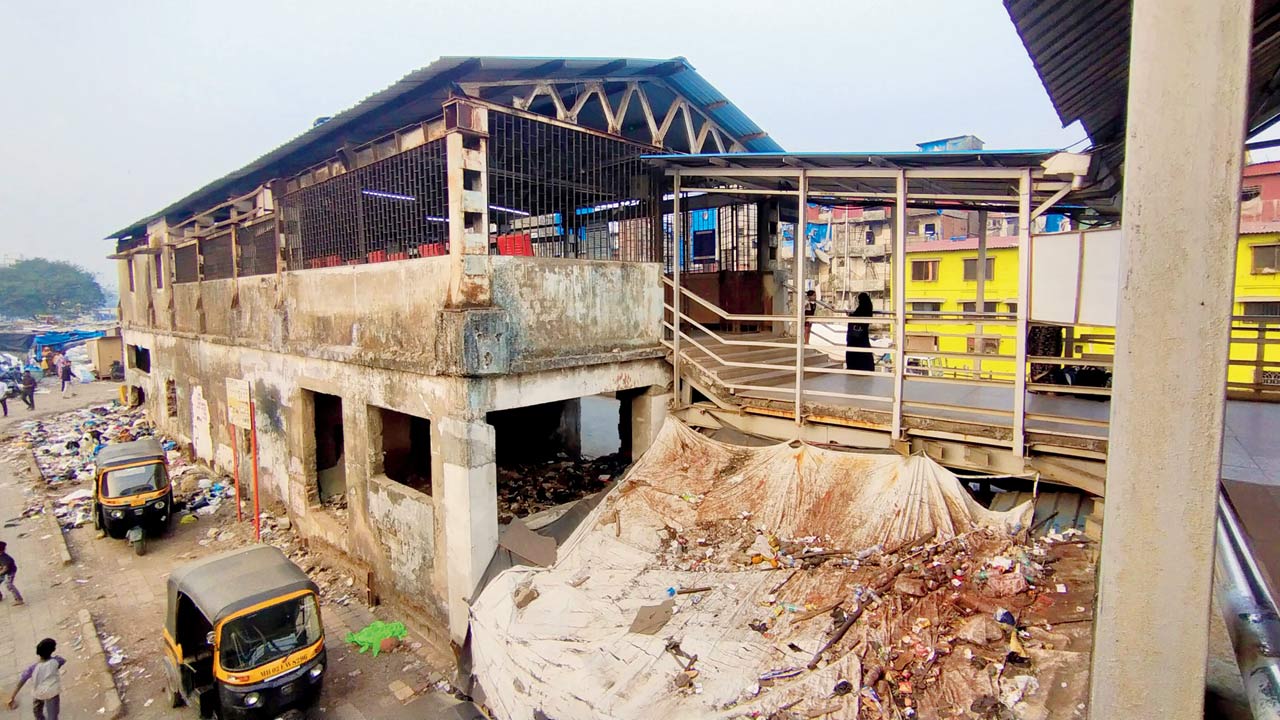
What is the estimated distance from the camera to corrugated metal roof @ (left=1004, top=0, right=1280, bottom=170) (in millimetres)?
4137

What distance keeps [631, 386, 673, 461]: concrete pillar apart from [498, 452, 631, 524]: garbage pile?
4.08 ft

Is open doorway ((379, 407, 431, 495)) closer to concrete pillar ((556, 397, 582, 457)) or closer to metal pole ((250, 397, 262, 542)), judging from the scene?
metal pole ((250, 397, 262, 542))

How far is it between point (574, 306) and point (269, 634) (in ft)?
15.4

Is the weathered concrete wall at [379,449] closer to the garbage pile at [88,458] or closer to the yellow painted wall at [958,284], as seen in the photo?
the garbage pile at [88,458]

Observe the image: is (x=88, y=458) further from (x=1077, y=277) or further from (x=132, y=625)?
(x=1077, y=277)

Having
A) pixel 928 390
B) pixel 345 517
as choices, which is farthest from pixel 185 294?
pixel 928 390

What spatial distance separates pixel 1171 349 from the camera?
2576 millimetres

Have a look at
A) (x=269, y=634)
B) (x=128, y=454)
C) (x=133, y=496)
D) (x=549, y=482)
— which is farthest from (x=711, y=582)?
(x=128, y=454)

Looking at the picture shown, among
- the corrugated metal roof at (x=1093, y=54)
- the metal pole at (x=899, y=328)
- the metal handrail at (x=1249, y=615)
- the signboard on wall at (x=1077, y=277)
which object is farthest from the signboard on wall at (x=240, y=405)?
the metal handrail at (x=1249, y=615)

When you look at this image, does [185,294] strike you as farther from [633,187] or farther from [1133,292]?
[1133,292]

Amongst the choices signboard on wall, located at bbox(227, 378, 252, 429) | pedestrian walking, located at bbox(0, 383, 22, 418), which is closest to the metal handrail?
signboard on wall, located at bbox(227, 378, 252, 429)

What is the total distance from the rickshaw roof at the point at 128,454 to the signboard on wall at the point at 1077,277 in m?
14.2

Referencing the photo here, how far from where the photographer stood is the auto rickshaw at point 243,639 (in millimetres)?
6262

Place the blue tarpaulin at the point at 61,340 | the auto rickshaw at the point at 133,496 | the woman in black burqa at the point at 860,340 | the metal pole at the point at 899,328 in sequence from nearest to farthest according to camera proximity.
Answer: the metal pole at the point at 899,328
the woman in black burqa at the point at 860,340
the auto rickshaw at the point at 133,496
the blue tarpaulin at the point at 61,340
